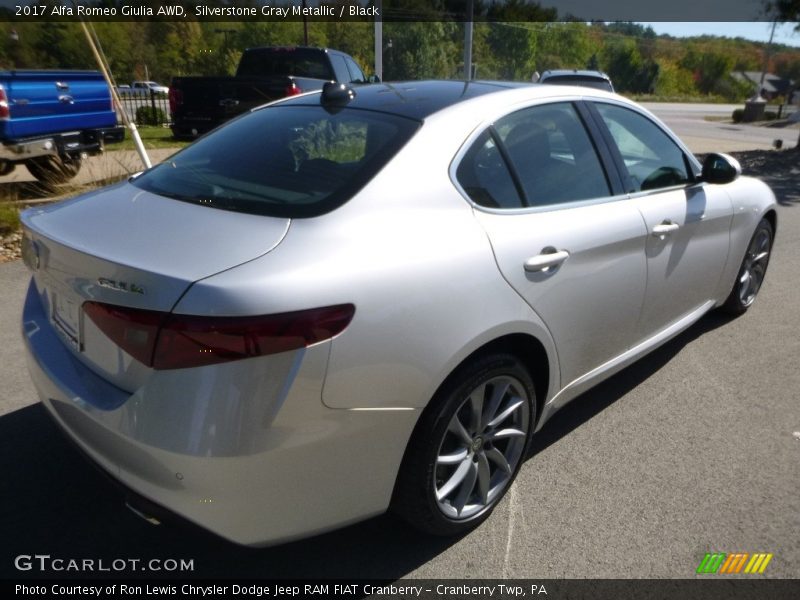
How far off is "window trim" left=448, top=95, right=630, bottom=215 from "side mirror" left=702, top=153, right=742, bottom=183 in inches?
35.2

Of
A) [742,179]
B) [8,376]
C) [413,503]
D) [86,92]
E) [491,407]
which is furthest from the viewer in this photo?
[86,92]

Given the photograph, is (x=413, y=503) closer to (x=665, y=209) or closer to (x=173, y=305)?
(x=173, y=305)

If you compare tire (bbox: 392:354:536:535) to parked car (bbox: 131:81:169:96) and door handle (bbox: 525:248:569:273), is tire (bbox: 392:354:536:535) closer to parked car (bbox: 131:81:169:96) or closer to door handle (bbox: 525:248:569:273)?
door handle (bbox: 525:248:569:273)

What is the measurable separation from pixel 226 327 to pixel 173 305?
0.17 meters

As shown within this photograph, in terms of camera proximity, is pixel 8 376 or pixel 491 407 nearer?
pixel 491 407

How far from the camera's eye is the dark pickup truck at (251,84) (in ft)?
32.8

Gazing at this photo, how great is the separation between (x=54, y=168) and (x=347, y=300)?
25.0 ft

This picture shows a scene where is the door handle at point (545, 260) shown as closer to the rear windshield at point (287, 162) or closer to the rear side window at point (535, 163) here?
the rear side window at point (535, 163)

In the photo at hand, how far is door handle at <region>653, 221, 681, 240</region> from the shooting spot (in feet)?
10.4

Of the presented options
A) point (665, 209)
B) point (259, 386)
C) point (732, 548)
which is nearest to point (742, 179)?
point (665, 209)

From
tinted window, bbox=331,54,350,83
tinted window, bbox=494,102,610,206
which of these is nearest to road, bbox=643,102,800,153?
tinted window, bbox=331,54,350,83

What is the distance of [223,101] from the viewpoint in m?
10.6

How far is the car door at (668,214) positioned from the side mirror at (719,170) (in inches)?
2.7

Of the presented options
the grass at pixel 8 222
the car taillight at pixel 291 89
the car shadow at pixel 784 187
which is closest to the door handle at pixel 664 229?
the grass at pixel 8 222
